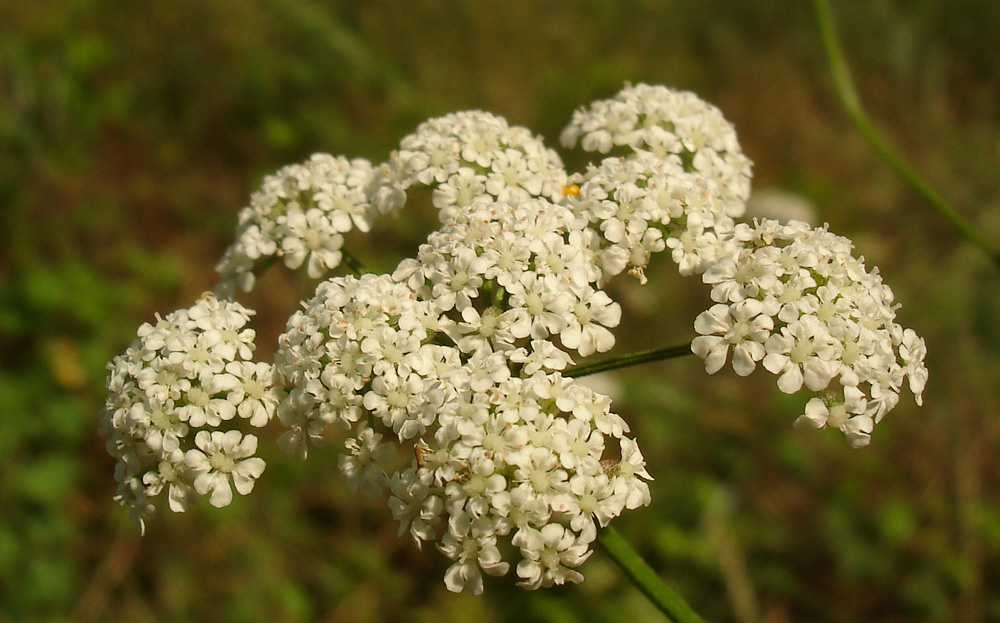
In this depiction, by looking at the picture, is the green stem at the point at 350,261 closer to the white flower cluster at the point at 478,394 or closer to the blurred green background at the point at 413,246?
the white flower cluster at the point at 478,394

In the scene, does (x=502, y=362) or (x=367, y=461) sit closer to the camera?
(x=502, y=362)

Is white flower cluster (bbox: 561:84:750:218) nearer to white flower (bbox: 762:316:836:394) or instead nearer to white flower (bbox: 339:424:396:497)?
white flower (bbox: 762:316:836:394)

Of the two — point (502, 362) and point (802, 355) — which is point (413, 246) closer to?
point (502, 362)

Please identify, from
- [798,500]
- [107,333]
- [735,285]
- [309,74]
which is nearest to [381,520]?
[107,333]

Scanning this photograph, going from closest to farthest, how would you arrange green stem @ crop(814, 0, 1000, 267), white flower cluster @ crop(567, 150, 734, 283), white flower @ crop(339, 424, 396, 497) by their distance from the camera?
white flower @ crop(339, 424, 396, 497) < white flower cluster @ crop(567, 150, 734, 283) < green stem @ crop(814, 0, 1000, 267)

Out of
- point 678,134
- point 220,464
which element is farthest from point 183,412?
point 678,134

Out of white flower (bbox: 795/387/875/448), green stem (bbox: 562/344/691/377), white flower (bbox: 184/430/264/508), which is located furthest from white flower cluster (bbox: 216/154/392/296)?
white flower (bbox: 795/387/875/448)

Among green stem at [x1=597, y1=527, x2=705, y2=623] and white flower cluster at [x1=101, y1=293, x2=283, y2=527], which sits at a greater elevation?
green stem at [x1=597, y1=527, x2=705, y2=623]
